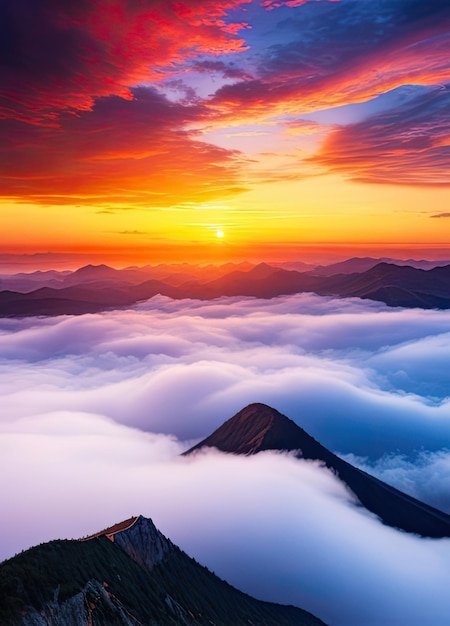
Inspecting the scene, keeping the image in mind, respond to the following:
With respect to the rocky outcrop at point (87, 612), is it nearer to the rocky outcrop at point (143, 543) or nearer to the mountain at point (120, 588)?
the mountain at point (120, 588)

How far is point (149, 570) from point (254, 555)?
71297 mm

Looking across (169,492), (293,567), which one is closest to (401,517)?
(293,567)

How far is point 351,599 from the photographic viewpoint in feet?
497

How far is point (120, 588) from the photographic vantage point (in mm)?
76562

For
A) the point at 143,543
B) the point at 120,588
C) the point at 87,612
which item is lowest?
the point at 87,612

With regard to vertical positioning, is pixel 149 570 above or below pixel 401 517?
below

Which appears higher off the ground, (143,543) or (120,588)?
(143,543)

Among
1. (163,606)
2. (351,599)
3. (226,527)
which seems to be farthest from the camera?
(226,527)

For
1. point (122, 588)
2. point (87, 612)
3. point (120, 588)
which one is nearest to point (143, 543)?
point (122, 588)

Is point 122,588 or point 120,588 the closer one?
point 120,588

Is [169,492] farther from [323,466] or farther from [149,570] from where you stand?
[149,570]

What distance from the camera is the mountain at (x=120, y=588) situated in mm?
61219

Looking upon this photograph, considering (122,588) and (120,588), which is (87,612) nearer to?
(120,588)

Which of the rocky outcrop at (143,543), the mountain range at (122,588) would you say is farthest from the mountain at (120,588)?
the mountain range at (122,588)
